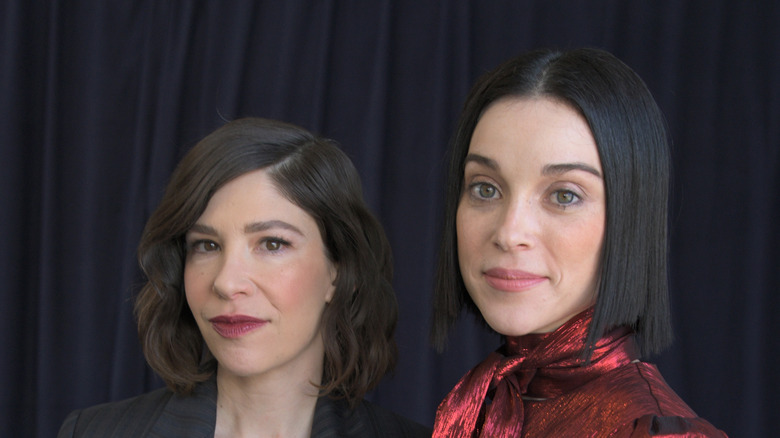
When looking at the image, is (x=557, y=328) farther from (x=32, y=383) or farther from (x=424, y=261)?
(x=32, y=383)

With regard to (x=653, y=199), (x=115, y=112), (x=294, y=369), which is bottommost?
(x=294, y=369)

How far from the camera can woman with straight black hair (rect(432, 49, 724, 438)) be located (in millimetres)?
1471

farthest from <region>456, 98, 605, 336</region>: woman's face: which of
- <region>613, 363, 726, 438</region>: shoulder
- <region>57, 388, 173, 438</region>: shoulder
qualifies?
<region>57, 388, 173, 438</region>: shoulder

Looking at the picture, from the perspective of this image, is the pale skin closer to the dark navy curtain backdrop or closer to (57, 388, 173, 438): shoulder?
(57, 388, 173, 438): shoulder

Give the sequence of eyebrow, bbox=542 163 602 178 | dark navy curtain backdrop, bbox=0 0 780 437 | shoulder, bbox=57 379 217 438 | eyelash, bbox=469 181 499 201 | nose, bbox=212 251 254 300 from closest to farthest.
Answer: eyebrow, bbox=542 163 602 178
eyelash, bbox=469 181 499 201
nose, bbox=212 251 254 300
shoulder, bbox=57 379 217 438
dark navy curtain backdrop, bbox=0 0 780 437

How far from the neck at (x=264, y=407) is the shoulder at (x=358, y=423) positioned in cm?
5

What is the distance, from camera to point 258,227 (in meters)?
2.03

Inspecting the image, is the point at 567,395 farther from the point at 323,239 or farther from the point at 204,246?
the point at 204,246

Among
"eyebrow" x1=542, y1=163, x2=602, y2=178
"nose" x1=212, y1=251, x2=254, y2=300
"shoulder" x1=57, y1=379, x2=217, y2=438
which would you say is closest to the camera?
"eyebrow" x1=542, y1=163, x2=602, y2=178

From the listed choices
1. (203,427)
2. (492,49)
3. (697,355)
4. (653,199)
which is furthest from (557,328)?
(492,49)

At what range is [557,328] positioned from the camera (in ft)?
5.08

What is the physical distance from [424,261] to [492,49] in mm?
887

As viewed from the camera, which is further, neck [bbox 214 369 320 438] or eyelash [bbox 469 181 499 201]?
neck [bbox 214 369 320 438]

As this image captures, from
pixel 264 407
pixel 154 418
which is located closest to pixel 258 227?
pixel 264 407
